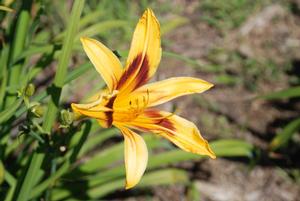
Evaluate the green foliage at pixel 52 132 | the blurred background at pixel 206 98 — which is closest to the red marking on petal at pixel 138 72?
the green foliage at pixel 52 132

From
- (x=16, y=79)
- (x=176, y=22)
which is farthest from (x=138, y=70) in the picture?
(x=176, y=22)

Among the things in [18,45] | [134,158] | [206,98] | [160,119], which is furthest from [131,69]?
[206,98]

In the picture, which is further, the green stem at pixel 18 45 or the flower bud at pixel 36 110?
the green stem at pixel 18 45

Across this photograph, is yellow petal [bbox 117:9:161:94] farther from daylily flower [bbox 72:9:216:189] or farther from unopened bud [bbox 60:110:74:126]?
unopened bud [bbox 60:110:74:126]

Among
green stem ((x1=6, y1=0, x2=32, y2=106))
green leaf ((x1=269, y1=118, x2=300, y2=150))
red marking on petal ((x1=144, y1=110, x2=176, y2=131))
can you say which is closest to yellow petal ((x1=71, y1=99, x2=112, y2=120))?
red marking on petal ((x1=144, y1=110, x2=176, y2=131))

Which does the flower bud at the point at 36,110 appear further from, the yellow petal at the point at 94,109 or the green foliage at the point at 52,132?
the yellow petal at the point at 94,109

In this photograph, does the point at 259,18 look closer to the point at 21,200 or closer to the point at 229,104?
the point at 229,104

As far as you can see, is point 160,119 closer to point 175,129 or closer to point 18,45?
point 175,129
